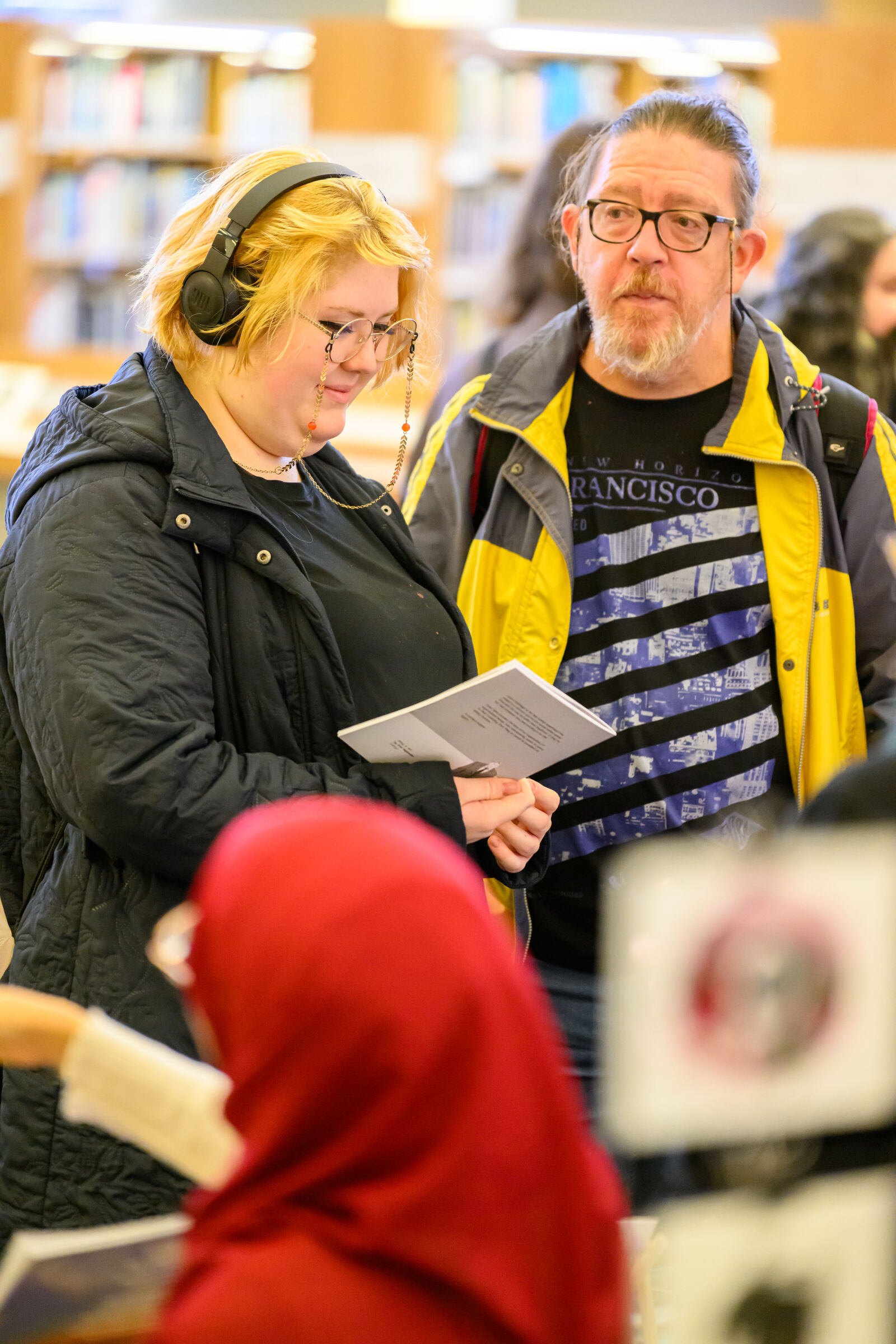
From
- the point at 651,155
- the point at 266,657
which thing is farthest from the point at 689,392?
the point at 266,657

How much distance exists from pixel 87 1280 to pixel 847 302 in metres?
2.37

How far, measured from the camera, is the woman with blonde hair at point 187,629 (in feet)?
4.10

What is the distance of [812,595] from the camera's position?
1.82 metres

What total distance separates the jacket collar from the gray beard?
92 mm

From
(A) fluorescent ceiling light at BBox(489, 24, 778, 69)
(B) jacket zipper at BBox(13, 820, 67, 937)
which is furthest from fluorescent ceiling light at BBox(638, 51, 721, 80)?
(B) jacket zipper at BBox(13, 820, 67, 937)

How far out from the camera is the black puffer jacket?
1242mm

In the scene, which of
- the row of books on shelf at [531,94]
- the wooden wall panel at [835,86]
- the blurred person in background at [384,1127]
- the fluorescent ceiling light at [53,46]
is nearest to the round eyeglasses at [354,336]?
the blurred person in background at [384,1127]

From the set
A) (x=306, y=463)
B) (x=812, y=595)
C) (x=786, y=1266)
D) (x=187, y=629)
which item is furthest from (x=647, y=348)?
(x=786, y=1266)

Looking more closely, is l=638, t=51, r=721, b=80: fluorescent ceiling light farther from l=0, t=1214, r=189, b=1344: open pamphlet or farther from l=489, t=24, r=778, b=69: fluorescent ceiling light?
l=0, t=1214, r=189, b=1344: open pamphlet

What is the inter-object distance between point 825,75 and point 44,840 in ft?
16.1

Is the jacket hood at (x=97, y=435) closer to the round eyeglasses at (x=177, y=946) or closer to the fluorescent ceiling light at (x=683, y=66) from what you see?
the round eyeglasses at (x=177, y=946)

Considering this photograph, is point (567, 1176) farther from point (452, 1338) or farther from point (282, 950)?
point (282, 950)

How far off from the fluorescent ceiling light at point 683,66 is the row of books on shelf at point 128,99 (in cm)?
195

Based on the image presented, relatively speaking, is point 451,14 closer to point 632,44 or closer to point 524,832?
point 632,44
